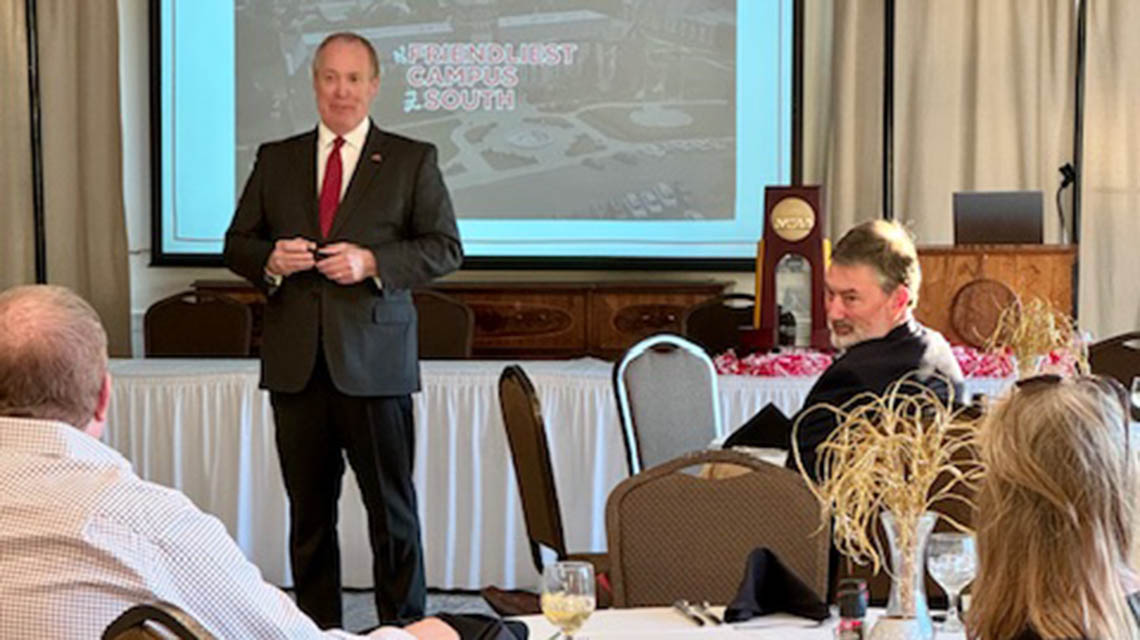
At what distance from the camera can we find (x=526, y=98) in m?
8.30

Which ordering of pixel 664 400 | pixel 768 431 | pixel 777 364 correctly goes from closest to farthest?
pixel 768 431 < pixel 664 400 < pixel 777 364

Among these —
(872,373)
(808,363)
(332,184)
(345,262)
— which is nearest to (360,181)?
(332,184)

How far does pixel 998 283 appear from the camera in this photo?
19.2 ft

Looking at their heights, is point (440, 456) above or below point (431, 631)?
below

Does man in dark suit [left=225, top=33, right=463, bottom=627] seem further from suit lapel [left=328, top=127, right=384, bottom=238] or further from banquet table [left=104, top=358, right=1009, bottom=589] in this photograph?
banquet table [left=104, top=358, right=1009, bottom=589]

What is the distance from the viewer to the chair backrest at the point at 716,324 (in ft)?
22.6

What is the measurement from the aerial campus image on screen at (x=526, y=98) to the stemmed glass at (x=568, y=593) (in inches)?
229

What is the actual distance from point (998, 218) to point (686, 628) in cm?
380

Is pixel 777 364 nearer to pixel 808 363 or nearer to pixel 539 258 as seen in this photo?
pixel 808 363

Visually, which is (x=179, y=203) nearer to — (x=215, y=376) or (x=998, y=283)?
(x=215, y=376)

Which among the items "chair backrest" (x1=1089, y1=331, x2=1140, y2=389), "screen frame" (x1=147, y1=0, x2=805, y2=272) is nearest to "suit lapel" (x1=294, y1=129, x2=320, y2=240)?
"chair backrest" (x1=1089, y1=331, x2=1140, y2=389)

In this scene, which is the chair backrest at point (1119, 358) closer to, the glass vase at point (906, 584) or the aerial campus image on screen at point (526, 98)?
the aerial campus image on screen at point (526, 98)

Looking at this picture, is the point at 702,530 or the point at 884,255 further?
the point at 884,255

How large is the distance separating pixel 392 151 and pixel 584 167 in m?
3.67
